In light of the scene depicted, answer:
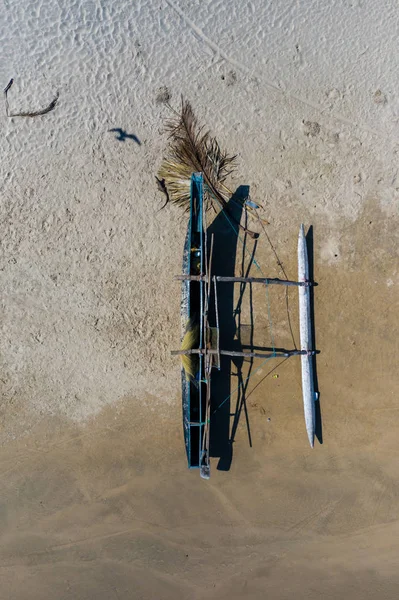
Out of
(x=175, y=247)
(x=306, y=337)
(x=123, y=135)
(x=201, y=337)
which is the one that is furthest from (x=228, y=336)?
(x=123, y=135)

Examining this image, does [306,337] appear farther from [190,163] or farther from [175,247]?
[190,163]

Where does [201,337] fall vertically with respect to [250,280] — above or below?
below

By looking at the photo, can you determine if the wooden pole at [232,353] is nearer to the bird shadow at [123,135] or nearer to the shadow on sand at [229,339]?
the shadow on sand at [229,339]

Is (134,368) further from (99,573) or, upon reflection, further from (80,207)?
(99,573)

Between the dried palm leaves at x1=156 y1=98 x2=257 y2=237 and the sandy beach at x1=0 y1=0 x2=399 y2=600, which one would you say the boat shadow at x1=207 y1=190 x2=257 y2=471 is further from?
the dried palm leaves at x1=156 y1=98 x2=257 y2=237

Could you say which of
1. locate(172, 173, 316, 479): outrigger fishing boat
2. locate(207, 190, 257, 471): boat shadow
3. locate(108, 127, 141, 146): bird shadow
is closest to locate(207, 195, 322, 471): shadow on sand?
locate(207, 190, 257, 471): boat shadow
